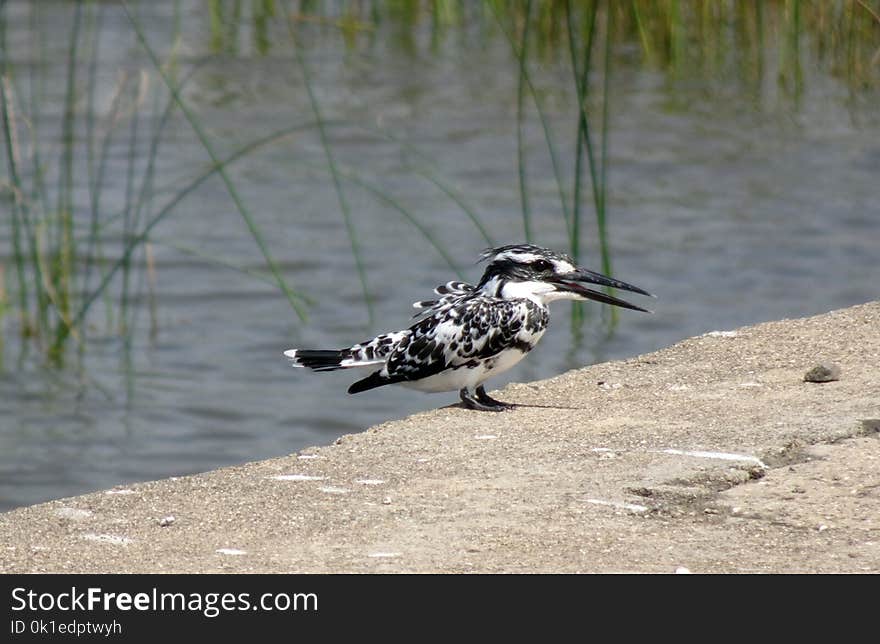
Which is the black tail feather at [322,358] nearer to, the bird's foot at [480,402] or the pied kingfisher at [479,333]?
the pied kingfisher at [479,333]

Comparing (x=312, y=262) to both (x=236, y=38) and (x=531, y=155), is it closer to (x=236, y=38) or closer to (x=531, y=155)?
(x=531, y=155)

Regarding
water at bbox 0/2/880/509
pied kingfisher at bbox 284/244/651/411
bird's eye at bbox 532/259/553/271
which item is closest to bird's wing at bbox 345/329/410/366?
pied kingfisher at bbox 284/244/651/411

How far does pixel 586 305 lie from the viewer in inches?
316

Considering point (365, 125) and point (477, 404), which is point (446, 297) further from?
point (365, 125)

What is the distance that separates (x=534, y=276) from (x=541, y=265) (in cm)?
4

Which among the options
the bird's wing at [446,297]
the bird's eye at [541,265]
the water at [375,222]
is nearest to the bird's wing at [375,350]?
the bird's wing at [446,297]

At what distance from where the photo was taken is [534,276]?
5.17 meters

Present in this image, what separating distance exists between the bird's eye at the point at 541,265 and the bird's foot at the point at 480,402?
441 millimetres

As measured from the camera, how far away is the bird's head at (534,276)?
16.9 ft

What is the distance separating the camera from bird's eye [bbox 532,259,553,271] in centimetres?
516

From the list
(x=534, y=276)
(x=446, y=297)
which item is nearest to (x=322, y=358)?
(x=446, y=297)

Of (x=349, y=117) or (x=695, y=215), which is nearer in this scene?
(x=695, y=215)
